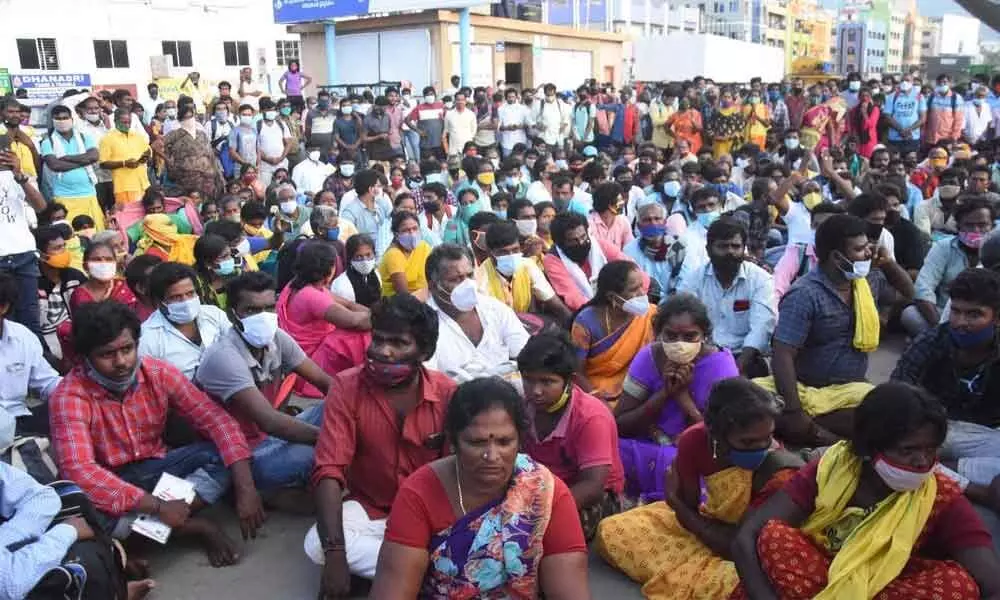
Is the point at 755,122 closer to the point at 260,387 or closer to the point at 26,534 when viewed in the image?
the point at 260,387

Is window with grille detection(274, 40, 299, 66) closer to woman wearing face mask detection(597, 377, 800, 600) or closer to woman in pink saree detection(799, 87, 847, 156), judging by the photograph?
woman in pink saree detection(799, 87, 847, 156)

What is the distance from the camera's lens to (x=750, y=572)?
268 cm

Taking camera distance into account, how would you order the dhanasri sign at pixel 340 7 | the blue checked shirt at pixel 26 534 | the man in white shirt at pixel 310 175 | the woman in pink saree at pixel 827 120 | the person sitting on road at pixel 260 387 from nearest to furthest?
the blue checked shirt at pixel 26 534 → the person sitting on road at pixel 260 387 → the man in white shirt at pixel 310 175 → the woman in pink saree at pixel 827 120 → the dhanasri sign at pixel 340 7

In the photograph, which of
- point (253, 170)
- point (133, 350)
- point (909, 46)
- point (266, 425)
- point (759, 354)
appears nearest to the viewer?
point (133, 350)

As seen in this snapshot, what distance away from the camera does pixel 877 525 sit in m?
2.56

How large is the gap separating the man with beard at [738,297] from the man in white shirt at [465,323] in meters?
1.12

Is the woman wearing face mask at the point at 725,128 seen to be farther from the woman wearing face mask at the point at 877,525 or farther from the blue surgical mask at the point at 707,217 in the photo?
the woman wearing face mask at the point at 877,525

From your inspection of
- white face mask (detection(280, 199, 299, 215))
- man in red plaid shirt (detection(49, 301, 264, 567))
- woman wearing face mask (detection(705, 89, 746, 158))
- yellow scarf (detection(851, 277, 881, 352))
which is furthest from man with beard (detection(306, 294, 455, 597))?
woman wearing face mask (detection(705, 89, 746, 158))

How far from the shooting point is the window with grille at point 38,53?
80.1 feet

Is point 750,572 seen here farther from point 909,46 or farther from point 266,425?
point 909,46

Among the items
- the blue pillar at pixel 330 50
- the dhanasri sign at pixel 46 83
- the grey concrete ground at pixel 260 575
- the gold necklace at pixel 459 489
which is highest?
the blue pillar at pixel 330 50

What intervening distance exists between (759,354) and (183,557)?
124 inches

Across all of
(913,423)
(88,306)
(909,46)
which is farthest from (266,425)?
(909,46)

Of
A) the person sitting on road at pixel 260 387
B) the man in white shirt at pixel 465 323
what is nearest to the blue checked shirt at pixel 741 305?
the man in white shirt at pixel 465 323
